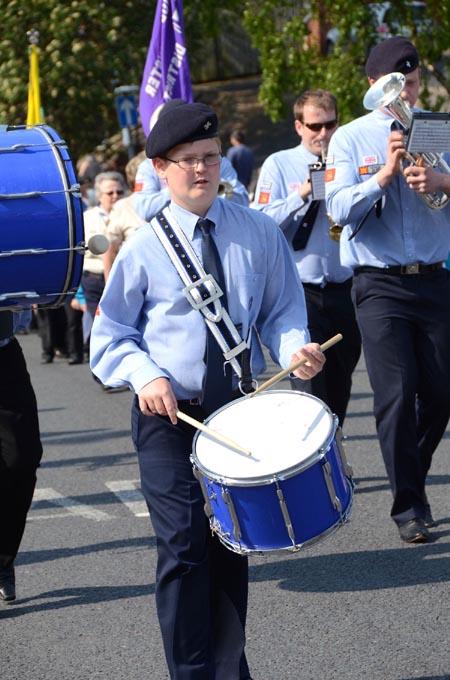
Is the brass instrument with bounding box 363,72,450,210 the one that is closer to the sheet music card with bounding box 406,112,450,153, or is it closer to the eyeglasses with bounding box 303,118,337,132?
the sheet music card with bounding box 406,112,450,153

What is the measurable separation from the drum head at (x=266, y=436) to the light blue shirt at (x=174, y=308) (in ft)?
0.81

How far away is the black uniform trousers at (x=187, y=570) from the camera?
449cm

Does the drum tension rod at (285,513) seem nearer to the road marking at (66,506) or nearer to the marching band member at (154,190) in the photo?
the road marking at (66,506)

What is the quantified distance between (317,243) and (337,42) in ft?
42.2

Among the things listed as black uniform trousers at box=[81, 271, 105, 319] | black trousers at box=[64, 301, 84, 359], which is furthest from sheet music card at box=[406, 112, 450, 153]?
black trousers at box=[64, 301, 84, 359]

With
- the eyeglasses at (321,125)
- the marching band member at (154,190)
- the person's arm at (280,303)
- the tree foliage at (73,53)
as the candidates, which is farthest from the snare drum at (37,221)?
the tree foliage at (73,53)

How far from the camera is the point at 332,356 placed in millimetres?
7863

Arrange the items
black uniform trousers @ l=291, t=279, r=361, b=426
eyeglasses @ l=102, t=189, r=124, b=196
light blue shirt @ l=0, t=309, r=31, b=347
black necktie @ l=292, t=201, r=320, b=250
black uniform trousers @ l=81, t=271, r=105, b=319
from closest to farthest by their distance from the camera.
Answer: light blue shirt @ l=0, t=309, r=31, b=347 < black uniform trousers @ l=291, t=279, r=361, b=426 < black necktie @ l=292, t=201, r=320, b=250 < eyeglasses @ l=102, t=189, r=124, b=196 < black uniform trousers @ l=81, t=271, r=105, b=319

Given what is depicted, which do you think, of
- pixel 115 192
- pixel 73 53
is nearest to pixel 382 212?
pixel 115 192

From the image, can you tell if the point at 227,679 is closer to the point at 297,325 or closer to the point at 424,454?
the point at 297,325

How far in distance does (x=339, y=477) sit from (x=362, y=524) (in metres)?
2.92

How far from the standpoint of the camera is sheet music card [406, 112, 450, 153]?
6.20 m

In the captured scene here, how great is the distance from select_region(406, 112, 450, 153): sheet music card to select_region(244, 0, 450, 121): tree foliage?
517 inches

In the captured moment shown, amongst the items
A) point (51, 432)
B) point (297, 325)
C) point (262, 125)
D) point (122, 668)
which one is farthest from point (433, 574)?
point (262, 125)
